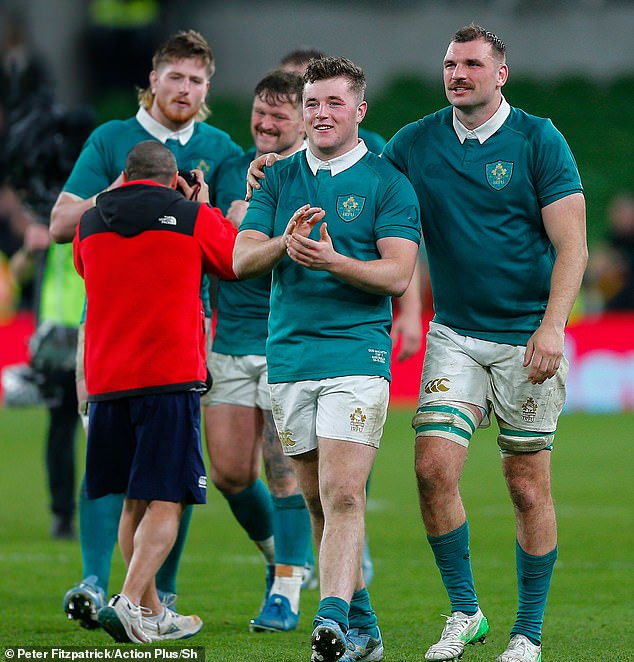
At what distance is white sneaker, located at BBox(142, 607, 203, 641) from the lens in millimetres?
5547

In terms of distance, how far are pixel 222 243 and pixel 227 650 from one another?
1.63 meters

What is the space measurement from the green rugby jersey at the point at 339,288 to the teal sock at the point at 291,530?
1261 mm

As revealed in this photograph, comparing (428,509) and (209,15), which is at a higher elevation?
(209,15)

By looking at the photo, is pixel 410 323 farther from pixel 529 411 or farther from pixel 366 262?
pixel 366 262

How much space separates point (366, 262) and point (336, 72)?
29.0 inches

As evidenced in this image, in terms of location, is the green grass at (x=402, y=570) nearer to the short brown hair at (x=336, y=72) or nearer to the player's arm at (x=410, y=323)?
the player's arm at (x=410, y=323)

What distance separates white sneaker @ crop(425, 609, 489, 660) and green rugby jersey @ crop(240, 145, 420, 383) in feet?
3.20

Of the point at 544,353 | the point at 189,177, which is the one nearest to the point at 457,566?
the point at 544,353

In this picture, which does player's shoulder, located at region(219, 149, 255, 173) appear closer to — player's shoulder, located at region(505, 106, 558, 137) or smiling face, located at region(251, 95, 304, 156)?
smiling face, located at region(251, 95, 304, 156)

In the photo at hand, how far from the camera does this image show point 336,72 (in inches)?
198

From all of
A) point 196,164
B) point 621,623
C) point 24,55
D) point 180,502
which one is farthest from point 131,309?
point 24,55

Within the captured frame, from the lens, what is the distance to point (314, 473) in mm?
5152

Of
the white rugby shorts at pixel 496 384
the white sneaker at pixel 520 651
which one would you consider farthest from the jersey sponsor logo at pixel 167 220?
the white sneaker at pixel 520 651

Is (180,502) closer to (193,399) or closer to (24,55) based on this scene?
(193,399)
